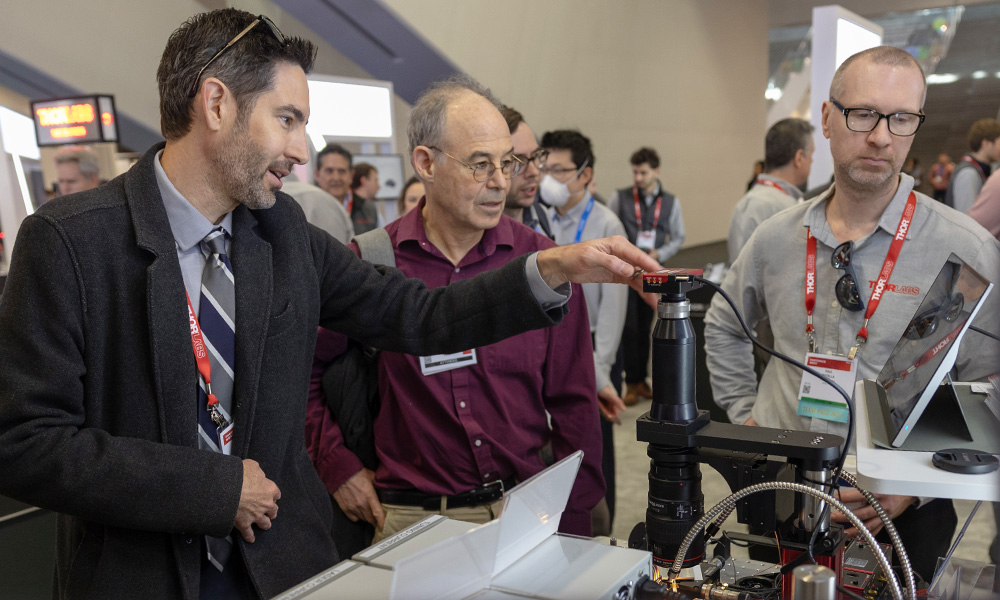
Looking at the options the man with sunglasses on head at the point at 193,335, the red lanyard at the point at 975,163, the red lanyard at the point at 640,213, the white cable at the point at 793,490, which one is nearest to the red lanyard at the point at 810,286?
the man with sunglasses on head at the point at 193,335

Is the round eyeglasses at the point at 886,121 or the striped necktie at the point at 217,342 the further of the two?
the round eyeglasses at the point at 886,121

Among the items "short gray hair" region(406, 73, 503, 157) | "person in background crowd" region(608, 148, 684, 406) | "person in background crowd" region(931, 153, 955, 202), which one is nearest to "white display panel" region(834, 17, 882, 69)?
"person in background crowd" region(608, 148, 684, 406)

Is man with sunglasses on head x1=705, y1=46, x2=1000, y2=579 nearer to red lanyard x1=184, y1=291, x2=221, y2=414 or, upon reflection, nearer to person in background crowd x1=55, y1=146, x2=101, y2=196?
red lanyard x1=184, y1=291, x2=221, y2=414

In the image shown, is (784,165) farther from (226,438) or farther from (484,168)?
(226,438)

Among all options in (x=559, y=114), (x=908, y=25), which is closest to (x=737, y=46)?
(x=908, y=25)

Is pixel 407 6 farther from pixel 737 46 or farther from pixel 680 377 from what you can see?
pixel 737 46

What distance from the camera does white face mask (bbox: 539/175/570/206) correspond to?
3.94 m

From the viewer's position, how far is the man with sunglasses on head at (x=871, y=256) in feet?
5.91

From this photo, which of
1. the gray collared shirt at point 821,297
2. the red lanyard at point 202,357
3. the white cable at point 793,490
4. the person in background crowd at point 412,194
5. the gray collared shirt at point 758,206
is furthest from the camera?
the person in background crowd at point 412,194

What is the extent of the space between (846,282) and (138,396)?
153 cm

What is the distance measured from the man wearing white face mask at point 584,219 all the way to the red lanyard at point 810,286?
168 centimetres

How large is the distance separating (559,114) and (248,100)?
902 centimetres

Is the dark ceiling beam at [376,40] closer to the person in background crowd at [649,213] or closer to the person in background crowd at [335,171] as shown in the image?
the person in background crowd at [649,213]

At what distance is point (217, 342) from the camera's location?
1.34 meters
